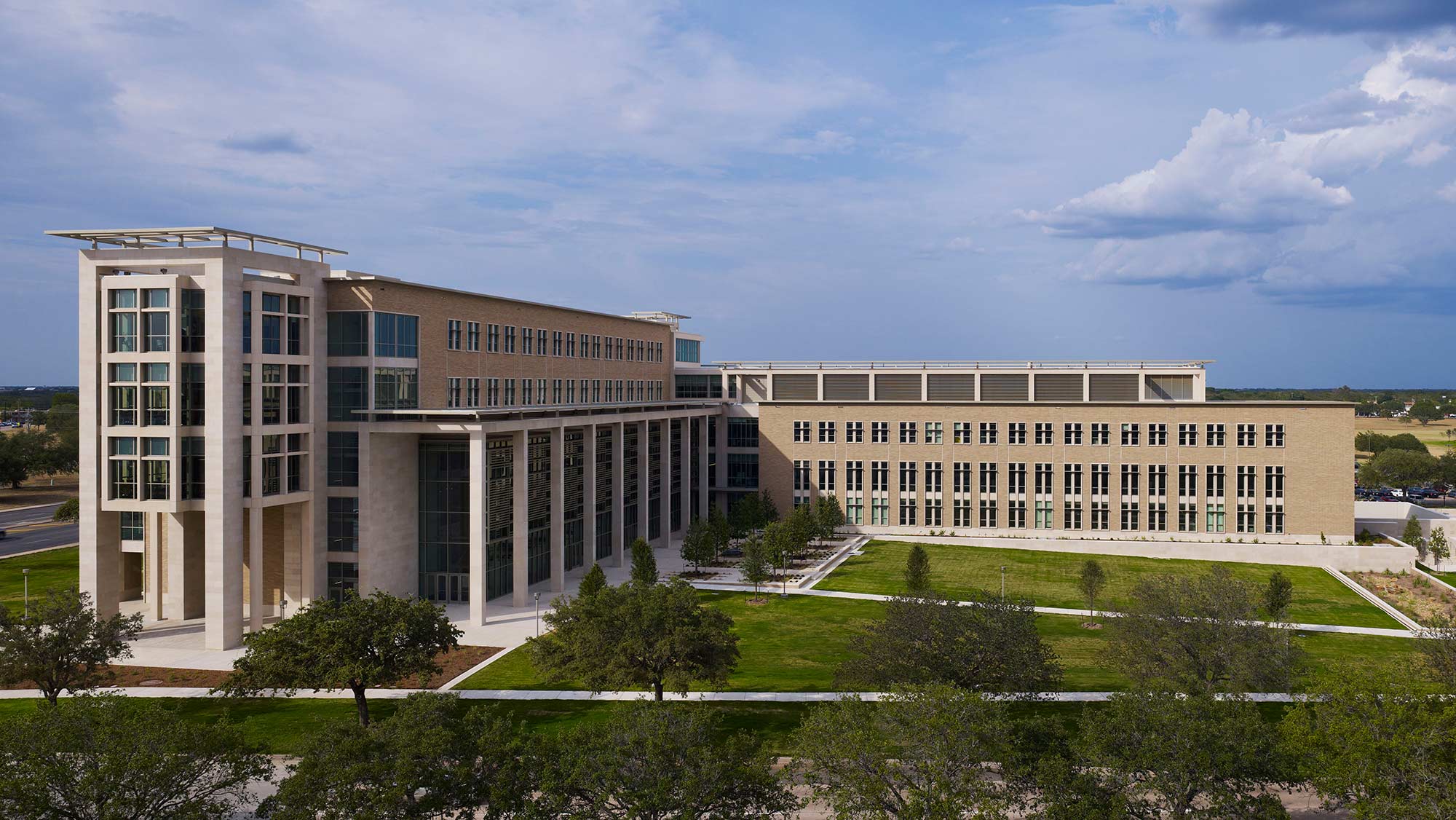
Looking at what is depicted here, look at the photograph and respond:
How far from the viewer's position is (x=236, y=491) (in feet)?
140

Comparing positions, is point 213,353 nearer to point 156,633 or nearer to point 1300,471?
point 156,633

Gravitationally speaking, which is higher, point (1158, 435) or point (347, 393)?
point (347, 393)

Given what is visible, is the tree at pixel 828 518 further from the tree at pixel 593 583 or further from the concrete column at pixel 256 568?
the concrete column at pixel 256 568

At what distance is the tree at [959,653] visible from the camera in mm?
28859

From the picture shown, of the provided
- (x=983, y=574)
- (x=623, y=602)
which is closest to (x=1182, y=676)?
(x=623, y=602)

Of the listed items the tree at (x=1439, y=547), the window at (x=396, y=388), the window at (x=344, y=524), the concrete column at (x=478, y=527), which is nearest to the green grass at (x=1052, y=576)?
the tree at (x=1439, y=547)

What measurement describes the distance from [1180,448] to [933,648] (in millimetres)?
52545

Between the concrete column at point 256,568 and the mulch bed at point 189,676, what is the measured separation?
5.10m

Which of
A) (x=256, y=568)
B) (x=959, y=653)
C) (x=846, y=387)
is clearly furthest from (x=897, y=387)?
(x=959, y=653)

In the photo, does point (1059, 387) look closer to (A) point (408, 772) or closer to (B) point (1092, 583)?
(B) point (1092, 583)

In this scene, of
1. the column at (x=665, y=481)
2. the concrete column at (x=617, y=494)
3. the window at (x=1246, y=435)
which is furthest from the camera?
the window at (x=1246, y=435)

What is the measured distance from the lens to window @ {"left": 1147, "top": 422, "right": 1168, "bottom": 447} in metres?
73.9

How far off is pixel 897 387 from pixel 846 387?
440 cm

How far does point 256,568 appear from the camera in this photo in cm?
4494
